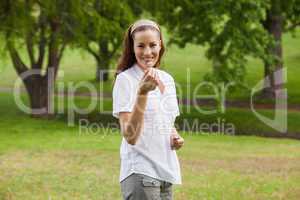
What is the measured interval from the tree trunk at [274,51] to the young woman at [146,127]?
54.7 ft

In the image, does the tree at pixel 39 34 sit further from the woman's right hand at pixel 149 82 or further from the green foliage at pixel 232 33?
the woman's right hand at pixel 149 82

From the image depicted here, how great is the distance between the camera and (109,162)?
11.3 m

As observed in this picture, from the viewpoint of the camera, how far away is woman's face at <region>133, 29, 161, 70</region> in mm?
3459

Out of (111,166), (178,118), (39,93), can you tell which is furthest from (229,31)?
(111,166)

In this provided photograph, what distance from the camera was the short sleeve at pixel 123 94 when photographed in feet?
11.1

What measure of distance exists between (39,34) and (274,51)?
30.9 feet

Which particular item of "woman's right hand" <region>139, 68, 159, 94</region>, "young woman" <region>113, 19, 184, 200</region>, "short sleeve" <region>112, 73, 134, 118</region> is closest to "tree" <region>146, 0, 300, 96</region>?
"young woman" <region>113, 19, 184, 200</region>

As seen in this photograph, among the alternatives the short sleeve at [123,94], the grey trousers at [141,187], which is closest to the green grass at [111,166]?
the grey trousers at [141,187]

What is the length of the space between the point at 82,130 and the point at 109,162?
714 centimetres

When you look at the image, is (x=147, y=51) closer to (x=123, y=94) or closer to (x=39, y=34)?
(x=123, y=94)

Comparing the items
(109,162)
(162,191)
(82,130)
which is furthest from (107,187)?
(82,130)

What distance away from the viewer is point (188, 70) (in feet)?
90.9

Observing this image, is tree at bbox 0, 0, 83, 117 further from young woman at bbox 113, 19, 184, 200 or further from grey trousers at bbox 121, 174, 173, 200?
grey trousers at bbox 121, 174, 173, 200

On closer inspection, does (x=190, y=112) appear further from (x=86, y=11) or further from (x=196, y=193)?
(x=196, y=193)
